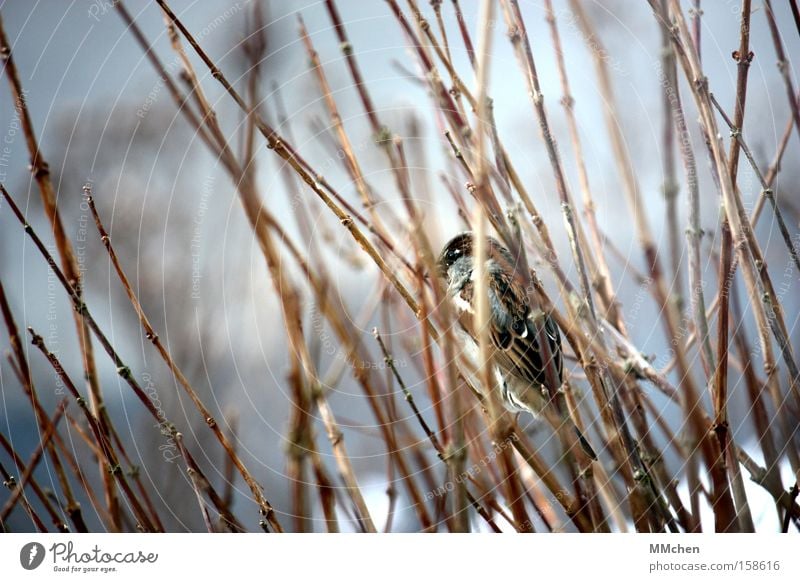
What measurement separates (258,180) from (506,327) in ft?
1.51

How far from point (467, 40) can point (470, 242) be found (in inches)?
10.2

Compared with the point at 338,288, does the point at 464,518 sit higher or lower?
lower

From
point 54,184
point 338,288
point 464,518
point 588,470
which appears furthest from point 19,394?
point 588,470

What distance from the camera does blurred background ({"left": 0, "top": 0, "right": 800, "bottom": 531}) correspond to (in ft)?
2.73

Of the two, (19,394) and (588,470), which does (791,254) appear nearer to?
(588,470)

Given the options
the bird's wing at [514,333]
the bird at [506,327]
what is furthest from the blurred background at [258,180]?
the bird's wing at [514,333]

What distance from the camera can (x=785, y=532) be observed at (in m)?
0.81

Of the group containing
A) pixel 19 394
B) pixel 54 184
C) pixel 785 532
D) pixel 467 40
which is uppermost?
pixel 467 40
